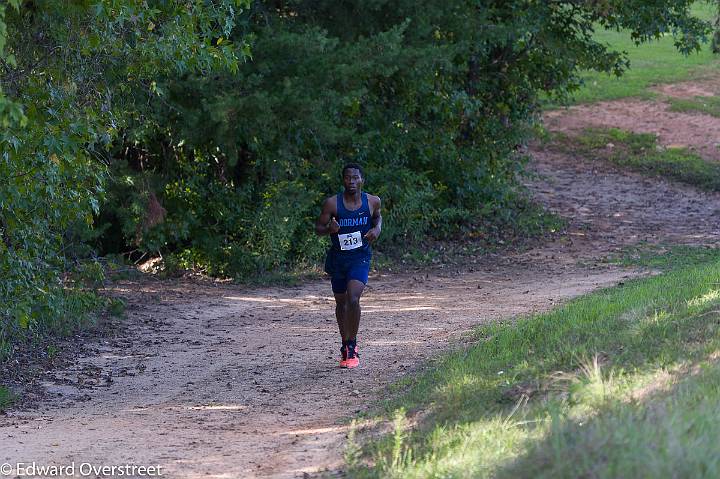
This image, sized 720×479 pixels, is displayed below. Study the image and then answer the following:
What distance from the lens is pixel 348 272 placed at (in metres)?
9.40

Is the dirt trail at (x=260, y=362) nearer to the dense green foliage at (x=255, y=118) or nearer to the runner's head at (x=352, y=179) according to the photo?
the dense green foliage at (x=255, y=118)

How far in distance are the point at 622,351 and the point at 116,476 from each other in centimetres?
351

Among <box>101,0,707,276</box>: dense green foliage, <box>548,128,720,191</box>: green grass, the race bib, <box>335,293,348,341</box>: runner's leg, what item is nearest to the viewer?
the race bib

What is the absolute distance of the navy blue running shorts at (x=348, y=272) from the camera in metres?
9.38

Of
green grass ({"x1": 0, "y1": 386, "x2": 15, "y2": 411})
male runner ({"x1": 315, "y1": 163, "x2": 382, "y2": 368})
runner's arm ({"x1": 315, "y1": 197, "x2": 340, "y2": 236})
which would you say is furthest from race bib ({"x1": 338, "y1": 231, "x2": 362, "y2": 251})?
green grass ({"x1": 0, "y1": 386, "x2": 15, "y2": 411})

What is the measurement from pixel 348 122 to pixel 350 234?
7813mm

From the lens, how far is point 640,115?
96.5 ft

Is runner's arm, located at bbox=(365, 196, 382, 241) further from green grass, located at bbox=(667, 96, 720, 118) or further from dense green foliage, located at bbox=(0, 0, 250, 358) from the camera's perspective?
green grass, located at bbox=(667, 96, 720, 118)

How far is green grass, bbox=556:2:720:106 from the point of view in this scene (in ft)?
103

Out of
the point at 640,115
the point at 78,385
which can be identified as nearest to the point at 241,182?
the point at 78,385

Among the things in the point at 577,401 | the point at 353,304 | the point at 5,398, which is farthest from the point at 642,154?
the point at 577,401

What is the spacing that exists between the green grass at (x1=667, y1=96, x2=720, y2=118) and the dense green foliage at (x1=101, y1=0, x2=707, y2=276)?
9767mm

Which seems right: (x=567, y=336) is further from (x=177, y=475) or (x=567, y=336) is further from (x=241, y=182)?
(x=241, y=182)

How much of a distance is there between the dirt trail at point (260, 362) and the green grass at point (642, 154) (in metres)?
4.82
